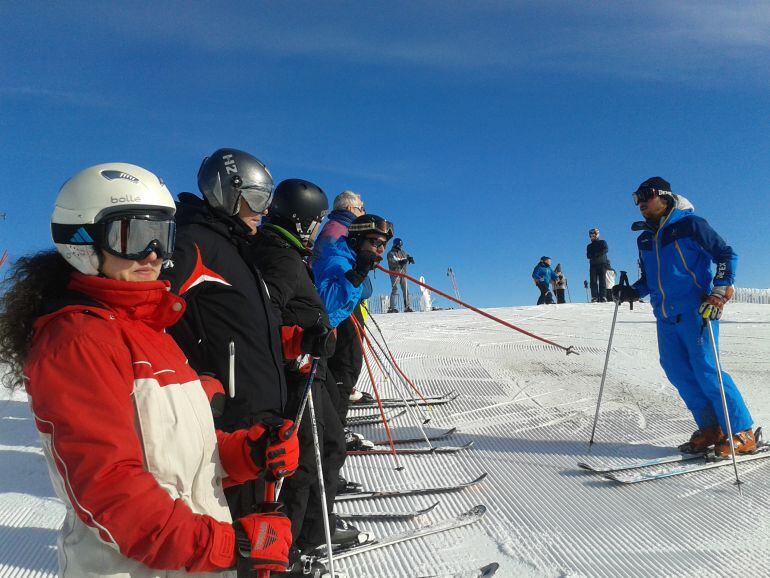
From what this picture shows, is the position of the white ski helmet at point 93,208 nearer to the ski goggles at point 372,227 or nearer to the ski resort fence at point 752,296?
the ski goggles at point 372,227

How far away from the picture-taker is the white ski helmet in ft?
4.68

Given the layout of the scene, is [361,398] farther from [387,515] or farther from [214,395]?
[214,395]

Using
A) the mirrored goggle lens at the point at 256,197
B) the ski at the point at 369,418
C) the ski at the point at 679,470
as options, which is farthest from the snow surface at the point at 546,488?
the mirrored goggle lens at the point at 256,197

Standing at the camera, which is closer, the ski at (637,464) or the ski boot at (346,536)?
the ski boot at (346,536)

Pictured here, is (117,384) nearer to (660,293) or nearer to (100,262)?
(100,262)

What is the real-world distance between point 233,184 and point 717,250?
3.77m

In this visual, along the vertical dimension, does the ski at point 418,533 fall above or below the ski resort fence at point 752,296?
above

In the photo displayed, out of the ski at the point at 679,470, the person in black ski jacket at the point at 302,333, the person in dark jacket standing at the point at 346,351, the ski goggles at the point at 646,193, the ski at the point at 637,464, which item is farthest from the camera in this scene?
the ski goggles at the point at 646,193

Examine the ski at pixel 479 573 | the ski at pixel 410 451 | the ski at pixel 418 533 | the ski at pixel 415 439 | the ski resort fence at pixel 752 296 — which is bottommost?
the ski resort fence at pixel 752 296

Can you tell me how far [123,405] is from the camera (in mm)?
1217

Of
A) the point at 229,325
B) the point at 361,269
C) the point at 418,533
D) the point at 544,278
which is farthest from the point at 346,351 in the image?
the point at 544,278

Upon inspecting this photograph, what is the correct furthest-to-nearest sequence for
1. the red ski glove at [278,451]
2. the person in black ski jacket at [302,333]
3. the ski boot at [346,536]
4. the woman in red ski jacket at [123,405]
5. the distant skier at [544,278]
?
the distant skier at [544,278] < the ski boot at [346,536] < the person in black ski jacket at [302,333] < the red ski glove at [278,451] < the woman in red ski jacket at [123,405]

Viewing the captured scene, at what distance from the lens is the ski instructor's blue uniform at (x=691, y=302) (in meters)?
4.46

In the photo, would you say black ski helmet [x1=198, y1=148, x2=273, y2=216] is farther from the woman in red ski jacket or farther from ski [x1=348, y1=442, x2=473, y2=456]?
ski [x1=348, y1=442, x2=473, y2=456]
